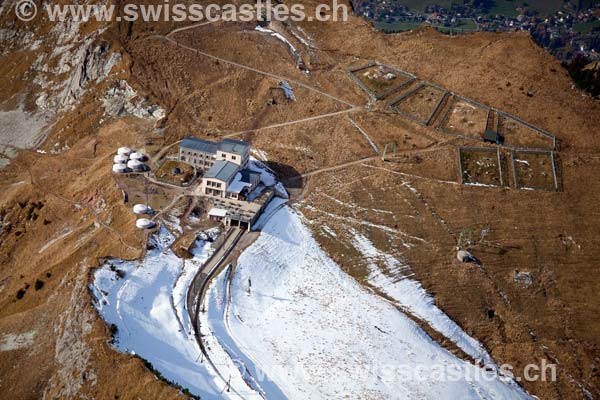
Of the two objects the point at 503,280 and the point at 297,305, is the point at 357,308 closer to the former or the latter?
the point at 297,305

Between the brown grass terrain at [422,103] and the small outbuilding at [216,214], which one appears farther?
the brown grass terrain at [422,103]

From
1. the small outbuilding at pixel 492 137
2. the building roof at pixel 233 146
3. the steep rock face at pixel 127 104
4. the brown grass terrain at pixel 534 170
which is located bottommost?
the steep rock face at pixel 127 104

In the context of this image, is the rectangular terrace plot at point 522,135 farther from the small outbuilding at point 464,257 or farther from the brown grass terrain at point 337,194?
the small outbuilding at point 464,257

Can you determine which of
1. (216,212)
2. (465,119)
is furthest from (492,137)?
(216,212)

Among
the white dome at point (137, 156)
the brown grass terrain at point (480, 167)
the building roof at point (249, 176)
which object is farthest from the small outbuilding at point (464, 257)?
the white dome at point (137, 156)

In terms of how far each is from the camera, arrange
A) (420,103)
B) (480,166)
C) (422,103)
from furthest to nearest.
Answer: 1. (420,103)
2. (422,103)
3. (480,166)

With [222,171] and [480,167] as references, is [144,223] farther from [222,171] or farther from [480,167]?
[480,167]
